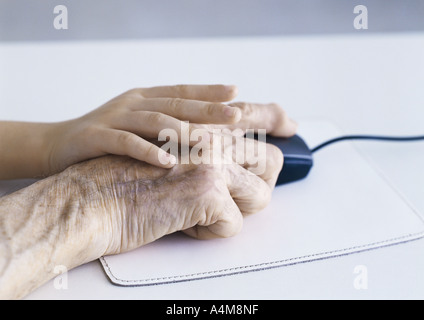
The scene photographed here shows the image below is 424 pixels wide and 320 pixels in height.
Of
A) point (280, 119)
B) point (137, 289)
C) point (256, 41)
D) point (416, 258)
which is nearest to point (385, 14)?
point (256, 41)

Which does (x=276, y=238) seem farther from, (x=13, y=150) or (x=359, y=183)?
(x=13, y=150)

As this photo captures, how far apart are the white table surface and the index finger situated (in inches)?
11.4

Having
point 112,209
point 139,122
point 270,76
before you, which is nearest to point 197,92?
point 139,122

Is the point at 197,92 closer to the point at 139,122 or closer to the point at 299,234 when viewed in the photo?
the point at 139,122

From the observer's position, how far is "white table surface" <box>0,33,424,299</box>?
112 cm

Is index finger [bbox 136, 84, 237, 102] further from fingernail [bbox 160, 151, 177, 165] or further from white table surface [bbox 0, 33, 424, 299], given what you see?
white table surface [bbox 0, 33, 424, 299]

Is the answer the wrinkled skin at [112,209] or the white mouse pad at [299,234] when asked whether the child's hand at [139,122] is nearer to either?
the wrinkled skin at [112,209]

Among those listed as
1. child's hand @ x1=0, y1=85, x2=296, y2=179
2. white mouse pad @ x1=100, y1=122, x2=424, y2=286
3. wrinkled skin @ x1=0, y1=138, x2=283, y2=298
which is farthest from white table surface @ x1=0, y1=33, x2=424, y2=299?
wrinkled skin @ x1=0, y1=138, x2=283, y2=298

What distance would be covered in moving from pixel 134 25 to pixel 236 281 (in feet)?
6.99

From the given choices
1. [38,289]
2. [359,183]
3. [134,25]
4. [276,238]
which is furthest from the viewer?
[134,25]

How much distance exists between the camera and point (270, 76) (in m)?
1.23

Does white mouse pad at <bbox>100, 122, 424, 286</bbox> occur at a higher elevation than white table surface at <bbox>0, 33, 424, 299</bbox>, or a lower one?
lower

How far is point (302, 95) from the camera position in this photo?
3.95 ft

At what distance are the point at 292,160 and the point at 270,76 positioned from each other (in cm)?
38
